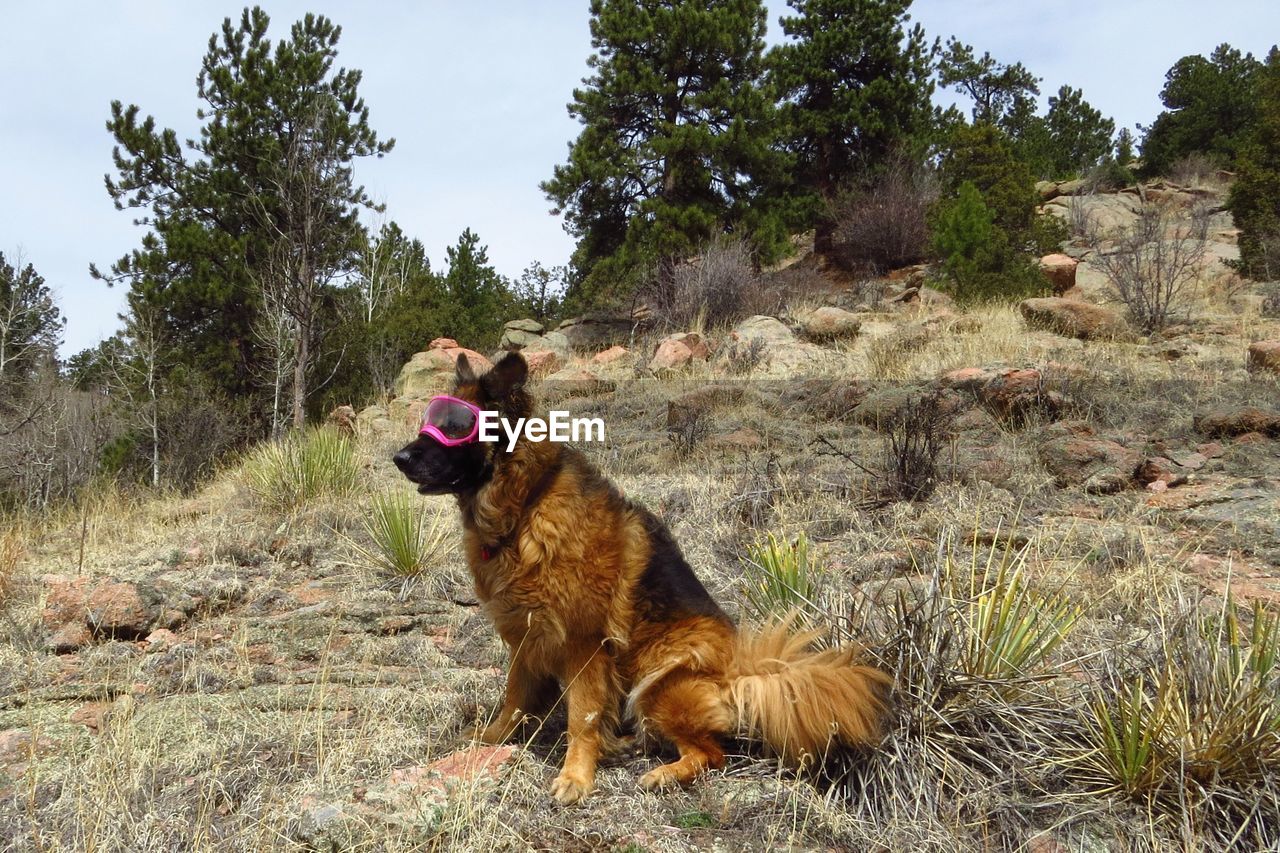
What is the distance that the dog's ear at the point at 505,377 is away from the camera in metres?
2.92

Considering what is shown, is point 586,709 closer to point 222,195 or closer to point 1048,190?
point 222,195

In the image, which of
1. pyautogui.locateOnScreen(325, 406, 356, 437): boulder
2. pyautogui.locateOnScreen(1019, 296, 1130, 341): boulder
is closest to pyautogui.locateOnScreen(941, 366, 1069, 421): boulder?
pyautogui.locateOnScreen(1019, 296, 1130, 341): boulder

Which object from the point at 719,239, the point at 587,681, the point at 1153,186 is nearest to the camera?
the point at 587,681

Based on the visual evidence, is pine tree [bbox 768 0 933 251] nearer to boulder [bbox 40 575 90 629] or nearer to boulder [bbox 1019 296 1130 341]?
boulder [bbox 1019 296 1130 341]

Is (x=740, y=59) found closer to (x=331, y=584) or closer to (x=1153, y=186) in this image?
(x=1153, y=186)

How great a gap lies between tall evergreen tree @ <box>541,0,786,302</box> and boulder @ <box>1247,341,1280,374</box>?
11876 millimetres

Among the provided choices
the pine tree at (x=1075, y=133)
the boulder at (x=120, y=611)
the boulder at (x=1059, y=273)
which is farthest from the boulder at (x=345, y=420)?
the pine tree at (x=1075, y=133)

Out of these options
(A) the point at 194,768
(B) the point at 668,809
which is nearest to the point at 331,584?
(A) the point at 194,768

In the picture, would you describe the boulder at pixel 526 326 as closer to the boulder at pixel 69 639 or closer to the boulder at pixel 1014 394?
the boulder at pixel 1014 394

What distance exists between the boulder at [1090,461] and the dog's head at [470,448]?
5.56 meters

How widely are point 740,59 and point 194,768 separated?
21696 mm

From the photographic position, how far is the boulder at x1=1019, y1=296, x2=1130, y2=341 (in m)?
12.8

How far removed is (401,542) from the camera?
5719 millimetres

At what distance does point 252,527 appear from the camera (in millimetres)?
7184
